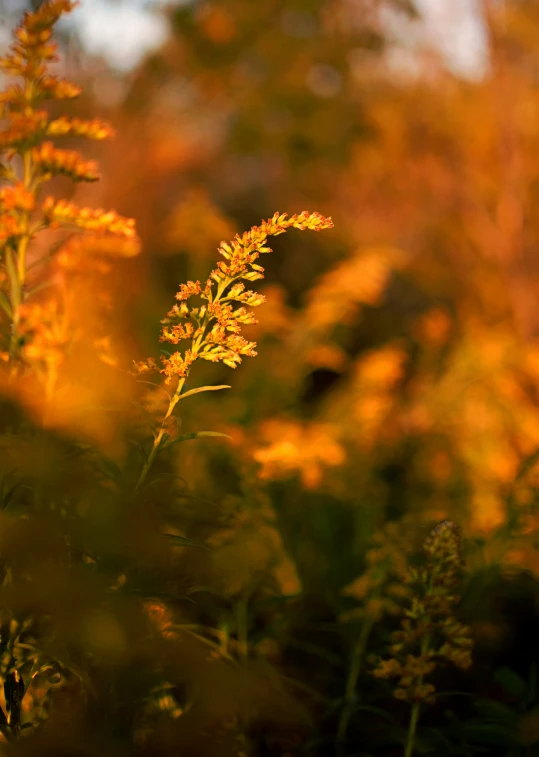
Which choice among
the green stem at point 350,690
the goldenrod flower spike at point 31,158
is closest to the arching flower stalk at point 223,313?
the goldenrod flower spike at point 31,158

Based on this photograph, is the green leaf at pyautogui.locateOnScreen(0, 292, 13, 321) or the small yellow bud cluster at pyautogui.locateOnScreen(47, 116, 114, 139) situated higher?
the small yellow bud cluster at pyautogui.locateOnScreen(47, 116, 114, 139)

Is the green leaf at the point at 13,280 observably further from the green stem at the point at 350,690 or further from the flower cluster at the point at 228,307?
the green stem at the point at 350,690

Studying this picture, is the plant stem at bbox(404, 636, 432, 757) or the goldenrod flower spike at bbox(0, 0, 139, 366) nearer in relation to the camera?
the goldenrod flower spike at bbox(0, 0, 139, 366)

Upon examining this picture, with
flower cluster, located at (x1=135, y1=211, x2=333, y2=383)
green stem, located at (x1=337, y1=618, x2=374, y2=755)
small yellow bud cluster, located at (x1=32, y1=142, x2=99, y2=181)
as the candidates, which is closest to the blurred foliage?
green stem, located at (x1=337, y1=618, x2=374, y2=755)

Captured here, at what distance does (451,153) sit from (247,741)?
4.77 m

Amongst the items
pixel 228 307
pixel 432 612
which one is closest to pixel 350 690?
pixel 432 612

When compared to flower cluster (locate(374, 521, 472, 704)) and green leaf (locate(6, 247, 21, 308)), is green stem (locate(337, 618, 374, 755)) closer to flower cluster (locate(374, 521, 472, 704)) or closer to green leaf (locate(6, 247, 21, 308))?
flower cluster (locate(374, 521, 472, 704))

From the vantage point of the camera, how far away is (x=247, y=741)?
130cm

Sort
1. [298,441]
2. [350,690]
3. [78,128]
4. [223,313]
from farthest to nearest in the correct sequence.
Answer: [298,441]
[350,690]
[78,128]
[223,313]

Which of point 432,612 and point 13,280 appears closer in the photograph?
point 13,280

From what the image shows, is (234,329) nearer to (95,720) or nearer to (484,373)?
(95,720)

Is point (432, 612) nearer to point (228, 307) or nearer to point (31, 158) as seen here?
point (228, 307)

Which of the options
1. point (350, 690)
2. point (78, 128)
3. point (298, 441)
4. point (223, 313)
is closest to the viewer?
point (223, 313)

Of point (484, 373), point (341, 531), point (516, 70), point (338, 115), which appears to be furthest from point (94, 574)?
point (516, 70)
